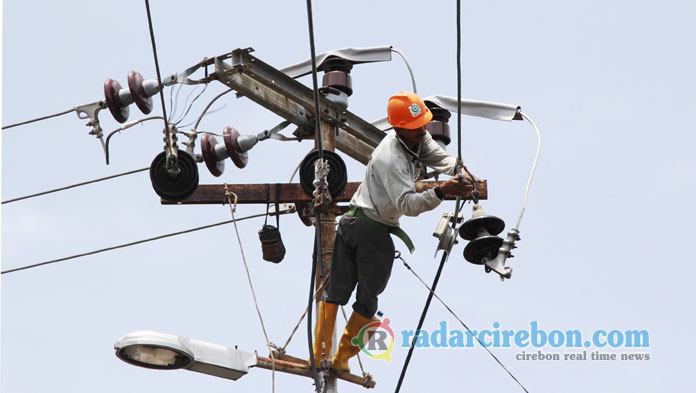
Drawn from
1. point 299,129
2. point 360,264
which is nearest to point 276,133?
point 299,129

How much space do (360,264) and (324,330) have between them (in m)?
0.65

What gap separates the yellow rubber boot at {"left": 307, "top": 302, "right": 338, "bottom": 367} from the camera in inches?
534

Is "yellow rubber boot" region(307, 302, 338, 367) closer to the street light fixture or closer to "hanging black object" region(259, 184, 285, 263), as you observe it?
the street light fixture

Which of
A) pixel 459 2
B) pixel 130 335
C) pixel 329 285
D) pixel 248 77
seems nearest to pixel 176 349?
pixel 130 335

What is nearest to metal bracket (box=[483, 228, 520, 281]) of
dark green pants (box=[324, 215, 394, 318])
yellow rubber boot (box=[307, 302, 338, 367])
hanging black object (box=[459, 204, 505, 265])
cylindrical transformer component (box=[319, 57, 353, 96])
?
hanging black object (box=[459, 204, 505, 265])

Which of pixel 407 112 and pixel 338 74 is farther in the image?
pixel 338 74

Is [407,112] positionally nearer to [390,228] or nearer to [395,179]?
[395,179]

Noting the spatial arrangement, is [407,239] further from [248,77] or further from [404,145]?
[248,77]

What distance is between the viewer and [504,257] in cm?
1321

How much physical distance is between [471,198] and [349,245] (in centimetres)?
103

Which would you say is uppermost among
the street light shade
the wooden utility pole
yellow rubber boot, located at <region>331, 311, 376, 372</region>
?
the wooden utility pole

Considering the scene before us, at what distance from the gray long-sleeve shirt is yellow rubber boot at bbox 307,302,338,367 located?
3.01 ft

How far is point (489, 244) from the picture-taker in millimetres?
13305

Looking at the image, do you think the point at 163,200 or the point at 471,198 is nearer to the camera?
the point at 471,198
